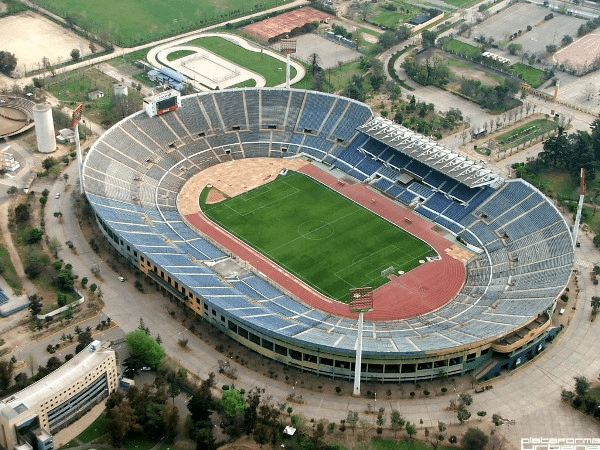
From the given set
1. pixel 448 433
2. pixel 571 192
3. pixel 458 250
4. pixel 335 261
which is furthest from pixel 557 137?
pixel 448 433

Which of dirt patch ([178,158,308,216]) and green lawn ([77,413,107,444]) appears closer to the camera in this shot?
green lawn ([77,413,107,444])

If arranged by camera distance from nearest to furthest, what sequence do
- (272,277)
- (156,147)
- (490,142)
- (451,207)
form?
(272,277) → (451,207) → (156,147) → (490,142)

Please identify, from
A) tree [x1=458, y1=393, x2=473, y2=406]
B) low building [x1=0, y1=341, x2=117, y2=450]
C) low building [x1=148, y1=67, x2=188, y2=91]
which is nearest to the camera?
low building [x1=0, y1=341, x2=117, y2=450]

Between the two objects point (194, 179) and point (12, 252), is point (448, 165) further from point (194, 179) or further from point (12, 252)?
point (12, 252)

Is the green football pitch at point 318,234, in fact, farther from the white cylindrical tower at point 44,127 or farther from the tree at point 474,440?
the white cylindrical tower at point 44,127

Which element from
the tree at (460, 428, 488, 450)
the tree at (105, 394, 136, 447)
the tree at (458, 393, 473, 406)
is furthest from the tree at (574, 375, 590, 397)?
the tree at (105, 394, 136, 447)

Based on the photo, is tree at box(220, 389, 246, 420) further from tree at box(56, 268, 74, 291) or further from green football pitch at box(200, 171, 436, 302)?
tree at box(56, 268, 74, 291)

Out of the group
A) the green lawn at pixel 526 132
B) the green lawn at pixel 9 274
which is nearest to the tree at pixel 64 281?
the green lawn at pixel 9 274
